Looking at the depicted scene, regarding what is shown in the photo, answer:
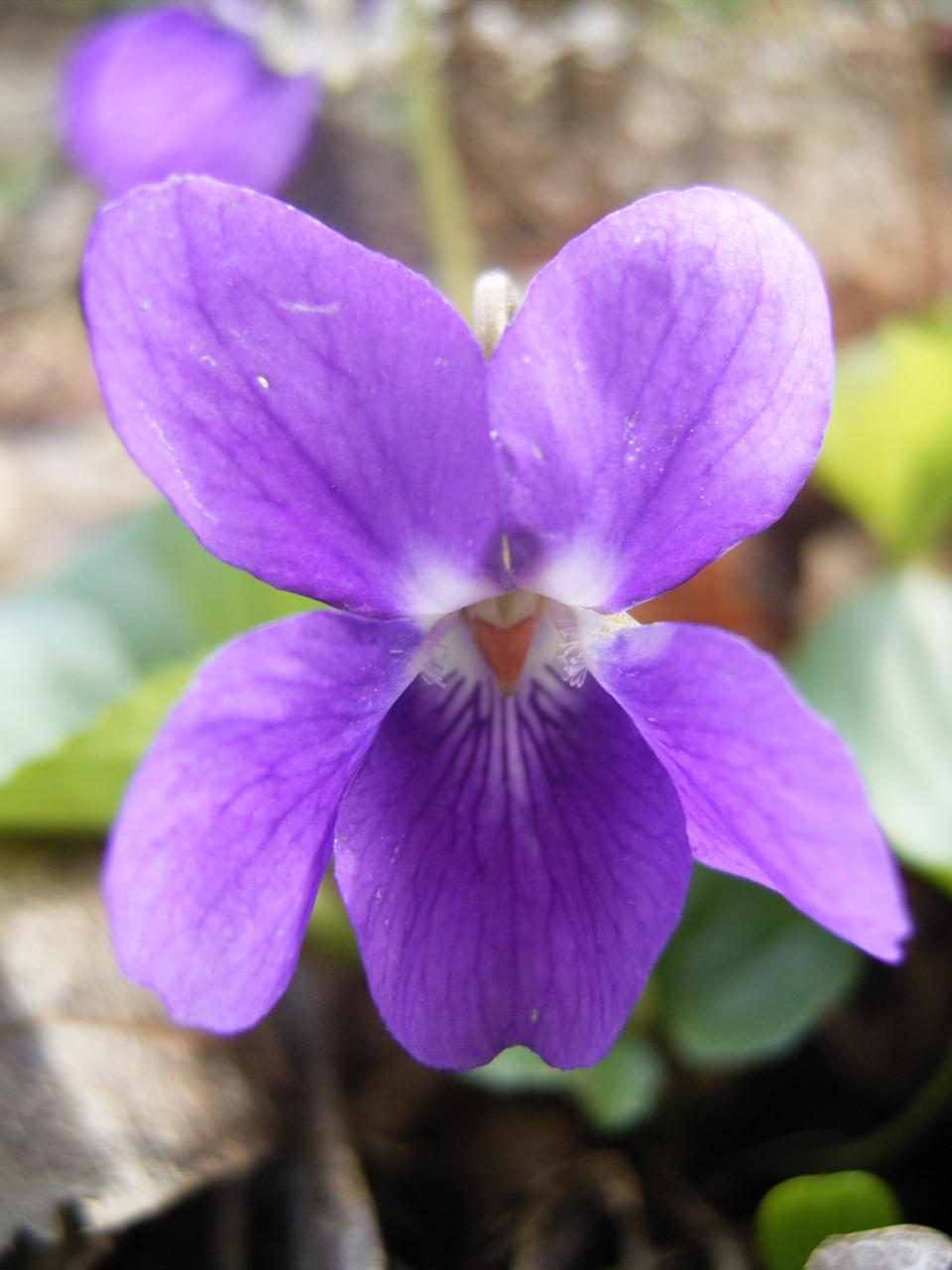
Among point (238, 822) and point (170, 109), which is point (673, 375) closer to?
point (238, 822)

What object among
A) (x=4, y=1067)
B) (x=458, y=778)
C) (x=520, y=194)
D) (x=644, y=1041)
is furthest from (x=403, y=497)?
(x=520, y=194)

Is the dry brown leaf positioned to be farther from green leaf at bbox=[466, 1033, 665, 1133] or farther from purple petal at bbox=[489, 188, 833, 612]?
purple petal at bbox=[489, 188, 833, 612]

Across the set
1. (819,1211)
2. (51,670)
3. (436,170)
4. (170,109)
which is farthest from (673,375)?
(170,109)

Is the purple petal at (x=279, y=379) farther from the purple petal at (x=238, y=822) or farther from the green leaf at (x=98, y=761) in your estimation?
the green leaf at (x=98, y=761)

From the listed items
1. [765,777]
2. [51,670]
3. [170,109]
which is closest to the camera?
[765,777]

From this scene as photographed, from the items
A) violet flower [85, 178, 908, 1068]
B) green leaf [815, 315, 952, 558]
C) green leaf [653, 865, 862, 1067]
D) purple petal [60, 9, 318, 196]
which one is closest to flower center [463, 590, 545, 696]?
violet flower [85, 178, 908, 1068]

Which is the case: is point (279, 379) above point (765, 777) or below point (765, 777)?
above

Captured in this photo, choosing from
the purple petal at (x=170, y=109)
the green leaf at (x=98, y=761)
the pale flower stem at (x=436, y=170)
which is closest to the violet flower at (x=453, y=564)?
the green leaf at (x=98, y=761)

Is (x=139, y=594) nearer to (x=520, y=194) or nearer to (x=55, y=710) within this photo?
(x=55, y=710)
